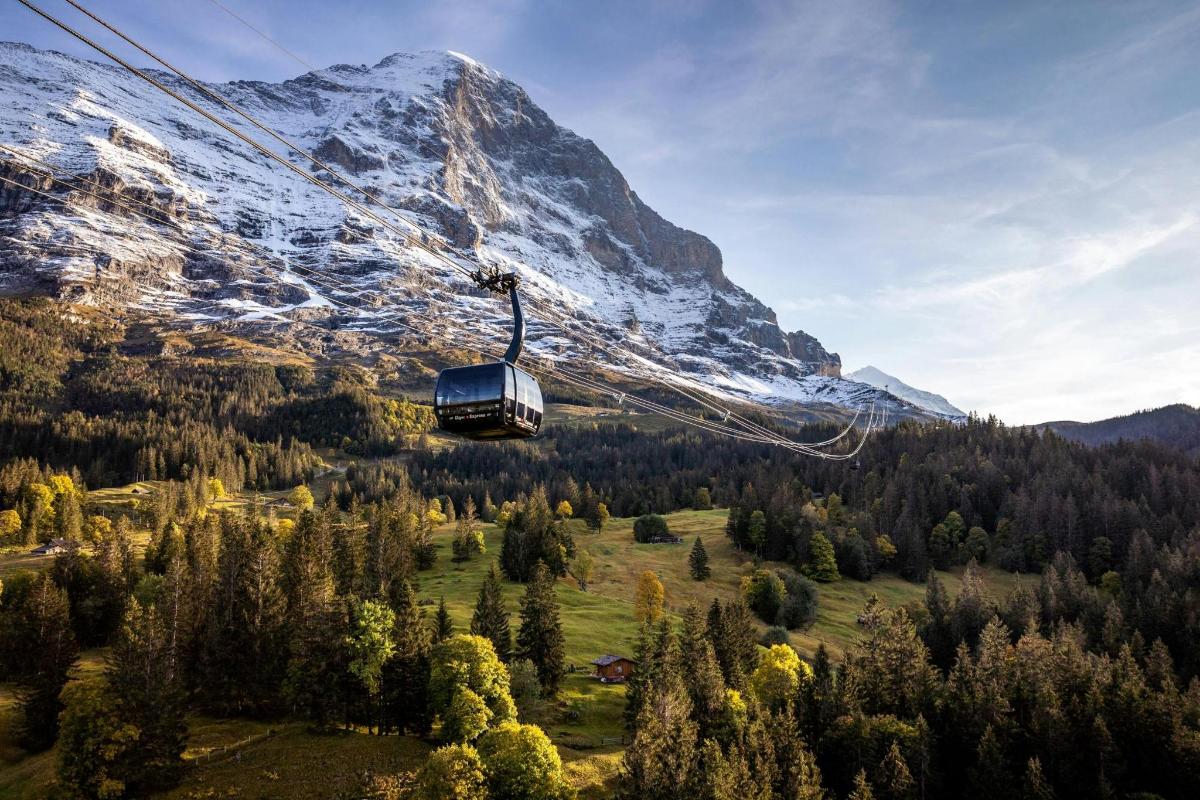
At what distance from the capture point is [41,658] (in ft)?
223

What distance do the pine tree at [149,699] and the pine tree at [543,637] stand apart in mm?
32335

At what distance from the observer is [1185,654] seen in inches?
3760

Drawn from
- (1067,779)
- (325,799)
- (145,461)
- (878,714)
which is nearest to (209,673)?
(325,799)

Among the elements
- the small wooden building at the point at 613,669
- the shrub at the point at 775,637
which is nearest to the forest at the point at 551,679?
the shrub at the point at 775,637

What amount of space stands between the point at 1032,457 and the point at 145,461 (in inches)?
9384

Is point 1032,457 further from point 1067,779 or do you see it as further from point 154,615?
point 154,615

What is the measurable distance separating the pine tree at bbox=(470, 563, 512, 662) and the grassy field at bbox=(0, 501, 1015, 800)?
6.87 metres

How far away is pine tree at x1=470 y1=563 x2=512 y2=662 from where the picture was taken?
76.0m

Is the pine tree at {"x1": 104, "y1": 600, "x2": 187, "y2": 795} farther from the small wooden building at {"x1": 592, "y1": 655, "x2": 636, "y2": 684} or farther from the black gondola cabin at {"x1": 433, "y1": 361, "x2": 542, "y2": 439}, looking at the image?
the black gondola cabin at {"x1": 433, "y1": 361, "x2": 542, "y2": 439}

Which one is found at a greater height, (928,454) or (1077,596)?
(928,454)

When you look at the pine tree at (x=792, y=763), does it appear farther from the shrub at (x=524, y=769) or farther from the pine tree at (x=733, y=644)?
the shrub at (x=524, y=769)

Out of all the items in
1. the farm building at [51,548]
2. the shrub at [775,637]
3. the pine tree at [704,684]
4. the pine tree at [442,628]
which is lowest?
the shrub at [775,637]

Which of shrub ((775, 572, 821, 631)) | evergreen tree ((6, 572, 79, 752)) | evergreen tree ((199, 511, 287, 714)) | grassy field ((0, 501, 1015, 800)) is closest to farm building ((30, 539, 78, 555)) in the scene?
grassy field ((0, 501, 1015, 800))

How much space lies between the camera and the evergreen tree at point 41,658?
64.8 meters
